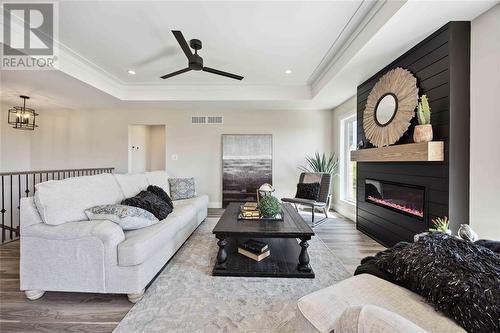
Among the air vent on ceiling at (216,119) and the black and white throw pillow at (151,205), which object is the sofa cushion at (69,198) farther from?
the air vent on ceiling at (216,119)

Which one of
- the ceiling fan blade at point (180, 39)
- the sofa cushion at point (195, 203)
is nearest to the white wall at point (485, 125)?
the ceiling fan blade at point (180, 39)

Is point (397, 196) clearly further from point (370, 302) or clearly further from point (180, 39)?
point (180, 39)

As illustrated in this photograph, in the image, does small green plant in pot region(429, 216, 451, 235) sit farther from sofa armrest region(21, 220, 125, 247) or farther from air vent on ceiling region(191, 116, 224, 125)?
air vent on ceiling region(191, 116, 224, 125)

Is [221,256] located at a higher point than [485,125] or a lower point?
lower

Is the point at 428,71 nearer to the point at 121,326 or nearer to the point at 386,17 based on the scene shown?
the point at 386,17

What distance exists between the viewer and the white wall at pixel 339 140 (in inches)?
171

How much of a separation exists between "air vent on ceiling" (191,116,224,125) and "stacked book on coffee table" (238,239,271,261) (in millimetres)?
3492

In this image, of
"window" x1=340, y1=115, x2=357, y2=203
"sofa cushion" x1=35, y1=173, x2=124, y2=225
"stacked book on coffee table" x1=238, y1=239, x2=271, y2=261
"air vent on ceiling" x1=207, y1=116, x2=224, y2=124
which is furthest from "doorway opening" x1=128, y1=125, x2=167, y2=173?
"window" x1=340, y1=115, x2=357, y2=203

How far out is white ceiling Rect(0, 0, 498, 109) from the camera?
7.07 ft

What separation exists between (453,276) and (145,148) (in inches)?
271

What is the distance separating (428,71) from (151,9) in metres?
2.98

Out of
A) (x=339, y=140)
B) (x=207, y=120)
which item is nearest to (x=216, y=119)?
(x=207, y=120)

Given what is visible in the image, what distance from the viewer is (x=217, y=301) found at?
179 centimetres

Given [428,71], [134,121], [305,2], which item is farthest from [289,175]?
[134,121]
